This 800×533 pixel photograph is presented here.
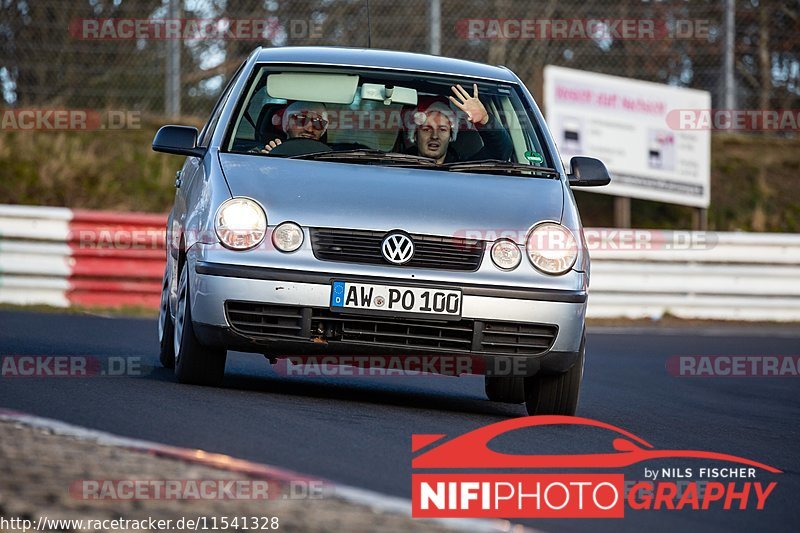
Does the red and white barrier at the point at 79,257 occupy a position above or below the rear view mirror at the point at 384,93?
below

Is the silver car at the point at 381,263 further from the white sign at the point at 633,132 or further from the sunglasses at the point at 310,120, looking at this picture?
the white sign at the point at 633,132

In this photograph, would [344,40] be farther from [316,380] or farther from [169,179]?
[316,380]

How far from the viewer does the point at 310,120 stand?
25.6 ft

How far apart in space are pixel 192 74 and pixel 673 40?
6059mm

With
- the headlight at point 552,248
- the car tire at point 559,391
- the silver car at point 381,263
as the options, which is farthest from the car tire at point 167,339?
the headlight at point 552,248

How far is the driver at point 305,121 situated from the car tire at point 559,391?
66.6 inches

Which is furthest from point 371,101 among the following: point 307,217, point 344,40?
point 344,40

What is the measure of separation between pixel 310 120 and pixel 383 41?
1056cm

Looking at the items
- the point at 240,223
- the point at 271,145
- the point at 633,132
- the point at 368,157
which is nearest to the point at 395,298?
the point at 240,223

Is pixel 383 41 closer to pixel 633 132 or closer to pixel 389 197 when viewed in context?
pixel 633 132

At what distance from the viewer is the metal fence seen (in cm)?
1767

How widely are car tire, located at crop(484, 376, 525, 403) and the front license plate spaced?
1342mm

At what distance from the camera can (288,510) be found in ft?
13.2

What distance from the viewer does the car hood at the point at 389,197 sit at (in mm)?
6695
